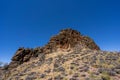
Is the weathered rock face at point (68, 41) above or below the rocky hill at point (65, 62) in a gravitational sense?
above

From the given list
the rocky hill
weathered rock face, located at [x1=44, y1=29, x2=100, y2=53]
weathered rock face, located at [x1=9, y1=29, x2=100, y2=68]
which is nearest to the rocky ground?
the rocky hill

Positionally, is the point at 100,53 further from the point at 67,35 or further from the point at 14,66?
the point at 14,66

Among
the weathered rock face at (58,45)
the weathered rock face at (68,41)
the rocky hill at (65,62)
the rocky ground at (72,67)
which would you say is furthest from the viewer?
the weathered rock face at (68,41)

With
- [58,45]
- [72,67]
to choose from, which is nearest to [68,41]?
[58,45]

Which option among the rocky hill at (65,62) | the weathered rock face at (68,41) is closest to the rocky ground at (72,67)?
the rocky hill at (65,62)

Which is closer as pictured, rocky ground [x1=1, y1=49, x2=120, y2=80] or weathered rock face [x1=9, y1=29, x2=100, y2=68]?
rocky ground [x1=1, y1=49, x2=120, y2=80]

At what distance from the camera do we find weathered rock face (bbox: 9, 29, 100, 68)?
51.2 meters

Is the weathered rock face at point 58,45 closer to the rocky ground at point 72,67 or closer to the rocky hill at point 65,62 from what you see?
the rocky hill at point 65,62

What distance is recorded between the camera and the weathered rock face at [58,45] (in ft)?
168

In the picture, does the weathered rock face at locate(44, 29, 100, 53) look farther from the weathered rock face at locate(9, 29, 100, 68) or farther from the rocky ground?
the rocky ground

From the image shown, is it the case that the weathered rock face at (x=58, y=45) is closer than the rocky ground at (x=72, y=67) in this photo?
No

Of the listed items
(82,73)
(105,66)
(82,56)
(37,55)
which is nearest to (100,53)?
(82,56)

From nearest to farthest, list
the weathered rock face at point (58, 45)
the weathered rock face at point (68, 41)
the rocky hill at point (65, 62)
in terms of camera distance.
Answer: the rocky hill at point (65, 62) → the weathered rock face at point (58, 45) → the weathered rock face at point (68, 41)

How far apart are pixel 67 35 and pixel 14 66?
14236 millimetres
